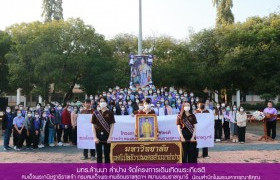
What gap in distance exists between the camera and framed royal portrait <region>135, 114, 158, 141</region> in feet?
31.1

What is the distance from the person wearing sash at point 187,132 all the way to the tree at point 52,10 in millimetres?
38260

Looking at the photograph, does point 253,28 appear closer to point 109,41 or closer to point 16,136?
point 109,41

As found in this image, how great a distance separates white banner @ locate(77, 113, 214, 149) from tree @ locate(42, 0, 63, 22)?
1348 inches

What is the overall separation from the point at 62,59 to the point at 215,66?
38.3ft

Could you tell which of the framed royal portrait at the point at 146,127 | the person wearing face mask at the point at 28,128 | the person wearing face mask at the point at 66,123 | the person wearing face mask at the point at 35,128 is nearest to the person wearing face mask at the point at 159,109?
the person wearing face mask at the point at 66,123

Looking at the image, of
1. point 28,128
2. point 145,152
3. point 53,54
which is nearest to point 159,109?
point 28,128

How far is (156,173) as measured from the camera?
8422mm

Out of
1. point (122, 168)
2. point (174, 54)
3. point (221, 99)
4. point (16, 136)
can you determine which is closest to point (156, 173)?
point (122, 168)

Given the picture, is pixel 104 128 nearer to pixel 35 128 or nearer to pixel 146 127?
pixel 146 127

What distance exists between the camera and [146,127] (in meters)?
9.54

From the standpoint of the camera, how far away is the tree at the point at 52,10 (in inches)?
1731

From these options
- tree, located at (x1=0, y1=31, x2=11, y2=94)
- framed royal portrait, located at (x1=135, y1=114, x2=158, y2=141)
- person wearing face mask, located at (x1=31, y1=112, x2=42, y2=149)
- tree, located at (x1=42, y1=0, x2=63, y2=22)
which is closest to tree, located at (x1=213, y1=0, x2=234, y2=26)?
tree, located at (x1=42, y1=0, x2=63, y2=22)

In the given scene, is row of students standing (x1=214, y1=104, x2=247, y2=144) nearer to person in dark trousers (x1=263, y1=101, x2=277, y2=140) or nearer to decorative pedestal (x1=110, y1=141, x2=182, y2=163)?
person in dark trousers (x1=263, y1=101, x2=277, y2=140)

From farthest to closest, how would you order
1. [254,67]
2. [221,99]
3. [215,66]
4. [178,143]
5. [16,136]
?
1. [221,99]
2. [215,66]
3. [254,67]
4. [16,136]
5. [178,143]
